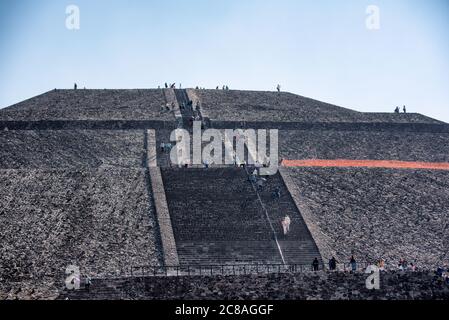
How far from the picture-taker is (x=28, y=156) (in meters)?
44.2

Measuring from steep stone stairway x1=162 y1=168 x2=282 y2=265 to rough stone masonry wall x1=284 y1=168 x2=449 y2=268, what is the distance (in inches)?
83.4

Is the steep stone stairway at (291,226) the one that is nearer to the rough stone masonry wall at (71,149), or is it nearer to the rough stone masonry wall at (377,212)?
the rough stone masonry wall at (377,212)

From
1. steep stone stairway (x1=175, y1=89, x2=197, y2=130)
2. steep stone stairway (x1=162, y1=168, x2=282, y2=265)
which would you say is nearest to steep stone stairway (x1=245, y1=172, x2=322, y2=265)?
steep stone stairway (x1=162, y1=168, x2=282, y2=265)

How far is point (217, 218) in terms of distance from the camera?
115 feet

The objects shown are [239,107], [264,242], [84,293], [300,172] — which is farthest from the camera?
[239,107]

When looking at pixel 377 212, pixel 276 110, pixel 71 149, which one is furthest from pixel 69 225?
pixel 276 110

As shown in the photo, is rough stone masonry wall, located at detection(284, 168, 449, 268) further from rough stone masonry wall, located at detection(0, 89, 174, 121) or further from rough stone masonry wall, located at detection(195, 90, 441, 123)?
rough stone masonry wall, located at detection(0, 89, 174, 121)

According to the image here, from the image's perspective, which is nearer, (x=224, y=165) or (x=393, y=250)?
(x=393, y=250)

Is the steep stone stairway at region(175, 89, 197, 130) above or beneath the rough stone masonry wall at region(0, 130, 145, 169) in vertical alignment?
above

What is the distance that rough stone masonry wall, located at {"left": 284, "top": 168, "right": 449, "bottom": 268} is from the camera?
33172 mm

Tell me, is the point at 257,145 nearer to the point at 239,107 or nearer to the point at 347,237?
the point at 239,107

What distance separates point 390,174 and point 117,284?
64.8ft

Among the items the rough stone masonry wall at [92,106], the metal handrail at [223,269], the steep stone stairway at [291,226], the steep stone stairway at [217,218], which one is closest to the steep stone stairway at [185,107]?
the rough stone masonry wall at [92,106]

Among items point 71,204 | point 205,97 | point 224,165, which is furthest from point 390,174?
point 205,97
